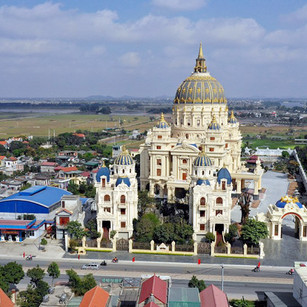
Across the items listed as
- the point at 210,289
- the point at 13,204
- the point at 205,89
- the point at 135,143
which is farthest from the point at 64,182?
the point at 135,143

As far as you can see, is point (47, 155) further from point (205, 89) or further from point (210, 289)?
point (210, 289)

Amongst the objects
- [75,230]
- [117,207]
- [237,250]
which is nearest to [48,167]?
[117,207]

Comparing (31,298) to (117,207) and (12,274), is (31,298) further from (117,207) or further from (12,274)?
(117,207)

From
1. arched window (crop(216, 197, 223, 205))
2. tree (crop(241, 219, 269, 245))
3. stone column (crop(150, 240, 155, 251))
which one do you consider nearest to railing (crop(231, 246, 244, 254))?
tree (crop(241, 219, 269, 245))

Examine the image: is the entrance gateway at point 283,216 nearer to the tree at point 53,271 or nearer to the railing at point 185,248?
the railing at point 185,248

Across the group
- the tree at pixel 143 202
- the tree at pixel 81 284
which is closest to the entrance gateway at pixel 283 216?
the tree at pixel 143 202
